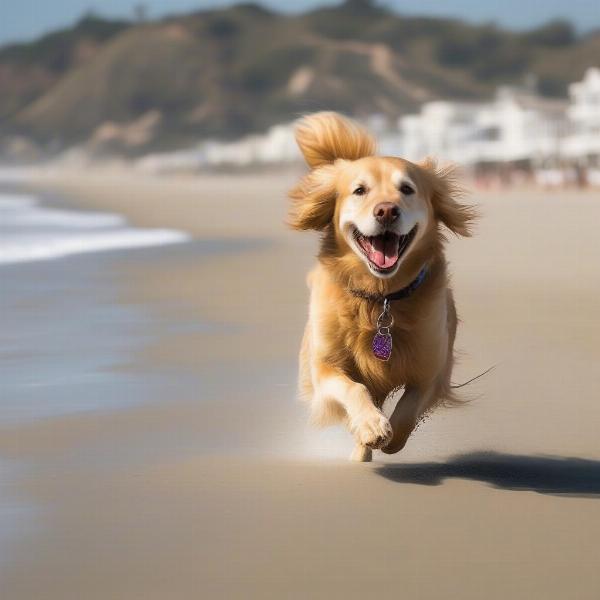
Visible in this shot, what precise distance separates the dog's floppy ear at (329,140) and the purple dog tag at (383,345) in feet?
2.78

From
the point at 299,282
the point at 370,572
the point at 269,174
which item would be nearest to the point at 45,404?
the point at 370,572

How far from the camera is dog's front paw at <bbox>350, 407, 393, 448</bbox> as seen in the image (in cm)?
430

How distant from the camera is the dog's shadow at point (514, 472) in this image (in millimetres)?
4191

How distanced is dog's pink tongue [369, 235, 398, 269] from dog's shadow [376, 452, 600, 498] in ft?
2.32

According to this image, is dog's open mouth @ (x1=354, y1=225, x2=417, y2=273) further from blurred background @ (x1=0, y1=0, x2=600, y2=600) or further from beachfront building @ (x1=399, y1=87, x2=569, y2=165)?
beachfront building @ (x1=399, y1=87, x2=569, y2=165)

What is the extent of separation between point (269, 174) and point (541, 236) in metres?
110

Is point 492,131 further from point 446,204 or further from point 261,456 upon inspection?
point 261,456

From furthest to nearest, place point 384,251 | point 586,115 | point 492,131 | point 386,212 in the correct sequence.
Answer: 1. point 492,131
2. point 586,115
3. point 384,251
4. point 386,212

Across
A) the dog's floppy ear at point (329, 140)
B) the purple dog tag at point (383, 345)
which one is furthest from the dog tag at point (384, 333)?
the dog's floppy ear at point (329, 140)

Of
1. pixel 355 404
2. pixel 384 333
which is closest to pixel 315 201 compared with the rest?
pixel 384 333

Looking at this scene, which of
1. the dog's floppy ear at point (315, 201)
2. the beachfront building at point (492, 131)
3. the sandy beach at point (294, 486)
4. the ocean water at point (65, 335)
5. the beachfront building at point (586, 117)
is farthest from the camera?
the beachfront building at point (492, 131)

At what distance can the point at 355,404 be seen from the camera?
4461 millimetres

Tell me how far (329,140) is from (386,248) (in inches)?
28.9

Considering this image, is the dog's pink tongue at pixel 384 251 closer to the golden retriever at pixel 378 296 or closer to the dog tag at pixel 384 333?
the golden retriever at pixel 378 296
